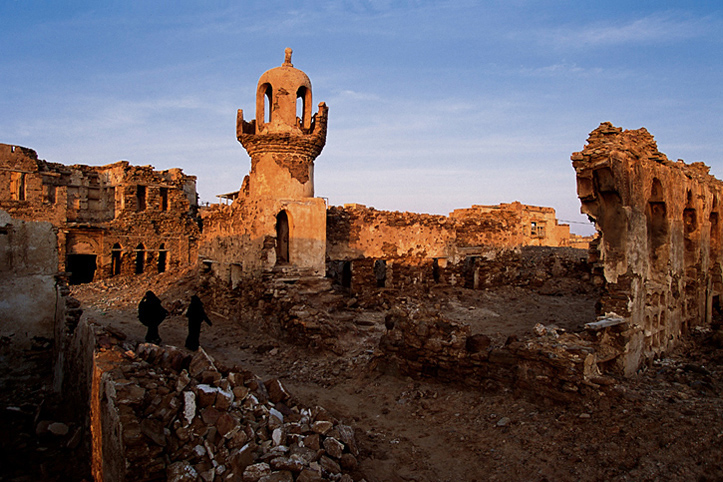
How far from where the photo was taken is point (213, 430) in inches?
160

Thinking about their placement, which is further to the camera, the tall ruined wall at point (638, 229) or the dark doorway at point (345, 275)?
the dark doorway at point (345, 275)

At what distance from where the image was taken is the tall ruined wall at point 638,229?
724cm

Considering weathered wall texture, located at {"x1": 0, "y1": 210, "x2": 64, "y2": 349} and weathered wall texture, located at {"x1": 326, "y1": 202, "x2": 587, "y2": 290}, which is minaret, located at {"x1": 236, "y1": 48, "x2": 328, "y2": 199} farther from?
weathered wall texture, located at {"x1": 0, "y1": 210, "x2": 64, "y2": 349}

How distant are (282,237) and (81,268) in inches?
694

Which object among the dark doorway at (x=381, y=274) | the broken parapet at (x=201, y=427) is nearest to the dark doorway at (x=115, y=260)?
the dark doorway at (x=381, y=274)

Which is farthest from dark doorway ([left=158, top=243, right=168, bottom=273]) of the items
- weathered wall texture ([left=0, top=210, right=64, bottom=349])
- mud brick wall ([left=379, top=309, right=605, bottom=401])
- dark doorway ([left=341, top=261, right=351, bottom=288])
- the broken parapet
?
the broken parapet

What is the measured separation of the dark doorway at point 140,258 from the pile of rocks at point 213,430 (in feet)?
64.1

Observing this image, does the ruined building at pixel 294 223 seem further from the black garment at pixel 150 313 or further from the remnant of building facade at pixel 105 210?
the remnant of building facade at pixel 105 210

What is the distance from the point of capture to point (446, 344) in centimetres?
662

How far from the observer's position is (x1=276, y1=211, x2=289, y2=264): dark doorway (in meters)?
11.0

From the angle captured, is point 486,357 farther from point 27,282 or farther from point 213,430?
point 27,282

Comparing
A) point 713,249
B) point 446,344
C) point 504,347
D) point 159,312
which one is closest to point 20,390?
point 159,312

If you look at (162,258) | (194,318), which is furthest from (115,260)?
(194,318)

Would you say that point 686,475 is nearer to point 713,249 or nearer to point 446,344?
point 446,344
